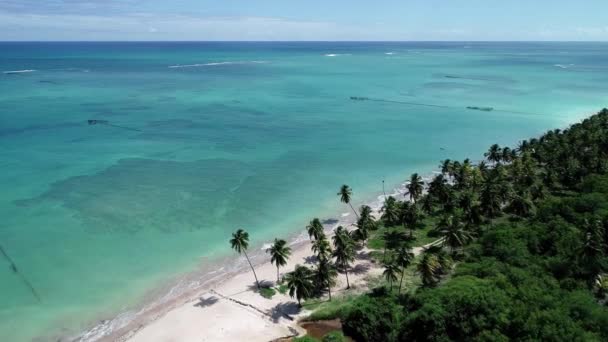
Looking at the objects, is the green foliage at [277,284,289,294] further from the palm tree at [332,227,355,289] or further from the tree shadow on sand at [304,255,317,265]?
the palm tree at [332,227,355,289]

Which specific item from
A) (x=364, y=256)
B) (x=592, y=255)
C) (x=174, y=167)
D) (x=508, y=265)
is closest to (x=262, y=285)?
(x=364, y=256)

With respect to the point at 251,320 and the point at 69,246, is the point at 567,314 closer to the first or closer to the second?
the point at 251,320

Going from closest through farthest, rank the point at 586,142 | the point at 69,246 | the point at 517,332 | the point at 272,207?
1. the point at 517,332
2. the point at 69,246
3. the point at 272,207
4. the point at 586,142

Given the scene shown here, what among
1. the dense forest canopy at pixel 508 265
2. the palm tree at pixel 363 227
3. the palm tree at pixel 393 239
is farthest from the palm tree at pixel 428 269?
the palm tree at pixel 363 227

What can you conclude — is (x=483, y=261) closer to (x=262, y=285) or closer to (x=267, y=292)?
(x=267, y=292)

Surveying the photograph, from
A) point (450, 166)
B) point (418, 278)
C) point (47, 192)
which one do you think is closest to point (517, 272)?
point (418, 278)

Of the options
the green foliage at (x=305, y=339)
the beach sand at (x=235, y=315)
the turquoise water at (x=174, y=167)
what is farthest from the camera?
the turquoise water at (x=174, y=167)

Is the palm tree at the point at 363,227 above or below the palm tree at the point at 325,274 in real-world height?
above

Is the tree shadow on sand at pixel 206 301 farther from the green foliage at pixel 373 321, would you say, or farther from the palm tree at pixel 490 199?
the palm tree at pixel 490 199
